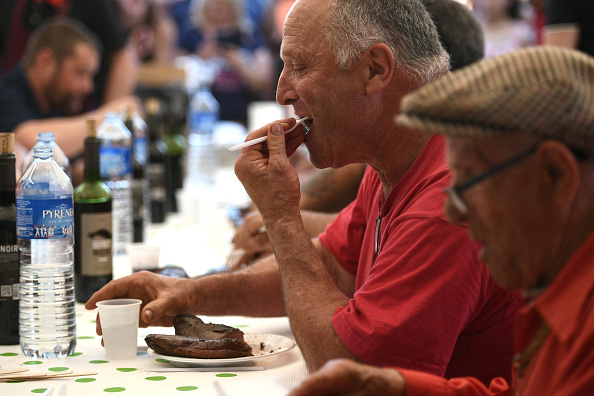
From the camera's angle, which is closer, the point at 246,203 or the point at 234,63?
the point at 246,203

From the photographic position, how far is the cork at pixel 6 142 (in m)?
1.68

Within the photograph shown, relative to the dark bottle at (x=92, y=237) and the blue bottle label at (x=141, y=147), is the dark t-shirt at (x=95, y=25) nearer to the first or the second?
the blue bottle label at (x=141, y=147)

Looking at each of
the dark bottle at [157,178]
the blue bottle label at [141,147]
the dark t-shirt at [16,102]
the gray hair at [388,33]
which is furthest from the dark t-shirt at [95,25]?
the gray hair at [388,33]

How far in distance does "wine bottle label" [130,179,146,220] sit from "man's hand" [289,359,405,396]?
77.6 inches

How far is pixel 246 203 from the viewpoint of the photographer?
3617mm

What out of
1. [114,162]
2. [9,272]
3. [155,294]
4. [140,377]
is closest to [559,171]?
[140,377]

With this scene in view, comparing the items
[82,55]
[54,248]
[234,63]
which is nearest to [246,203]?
[82,55]

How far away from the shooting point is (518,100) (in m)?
0.92

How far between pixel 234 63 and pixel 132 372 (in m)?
6.40

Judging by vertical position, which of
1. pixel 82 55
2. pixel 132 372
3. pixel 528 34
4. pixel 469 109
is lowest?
pixel 132 372

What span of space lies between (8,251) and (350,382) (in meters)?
0.92

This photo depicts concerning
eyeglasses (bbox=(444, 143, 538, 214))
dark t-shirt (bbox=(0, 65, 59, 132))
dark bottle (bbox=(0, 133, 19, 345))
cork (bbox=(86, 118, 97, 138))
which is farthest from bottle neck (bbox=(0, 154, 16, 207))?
dark t-shirt (bbox=(0, 65, 59, 132))

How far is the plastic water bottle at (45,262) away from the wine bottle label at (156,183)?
5.38ft

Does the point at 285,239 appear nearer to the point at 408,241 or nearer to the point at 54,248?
the point at 408,241
